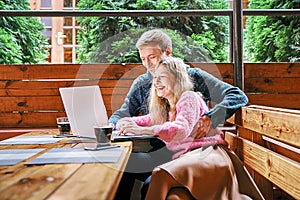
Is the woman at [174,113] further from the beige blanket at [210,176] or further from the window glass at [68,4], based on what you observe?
the window glass at [68,4]

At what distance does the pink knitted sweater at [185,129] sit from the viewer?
1.87 meters

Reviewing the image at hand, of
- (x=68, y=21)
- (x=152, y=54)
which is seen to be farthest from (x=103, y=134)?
(x=68, y=21)

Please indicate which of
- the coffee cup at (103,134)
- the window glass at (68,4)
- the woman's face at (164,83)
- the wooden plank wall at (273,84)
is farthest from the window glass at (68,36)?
the coffee cup at (103,134)

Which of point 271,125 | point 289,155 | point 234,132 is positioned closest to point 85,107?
point 271,125

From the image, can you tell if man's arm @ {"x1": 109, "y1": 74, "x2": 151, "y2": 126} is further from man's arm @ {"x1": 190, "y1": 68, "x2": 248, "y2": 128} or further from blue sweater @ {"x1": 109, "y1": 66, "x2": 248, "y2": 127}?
man's arm @ {"x1": 190, "y1": 68, "x2": 248, "y2": 128}

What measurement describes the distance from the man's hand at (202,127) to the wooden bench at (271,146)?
0.74 feet

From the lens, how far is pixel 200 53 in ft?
10.7

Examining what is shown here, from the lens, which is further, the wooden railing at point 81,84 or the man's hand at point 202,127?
the wooden railing at point 81,84

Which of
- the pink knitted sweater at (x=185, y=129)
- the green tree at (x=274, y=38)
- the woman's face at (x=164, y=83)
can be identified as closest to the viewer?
the pink knitted sweater at (x=185, y=129)

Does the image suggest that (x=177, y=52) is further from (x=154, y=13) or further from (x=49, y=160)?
(x=49, y=160)

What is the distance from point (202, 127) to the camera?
77.7 inches

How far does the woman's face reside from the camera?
6.93 feet

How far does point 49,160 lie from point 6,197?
44 centimetres

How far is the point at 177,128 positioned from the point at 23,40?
246 cm
